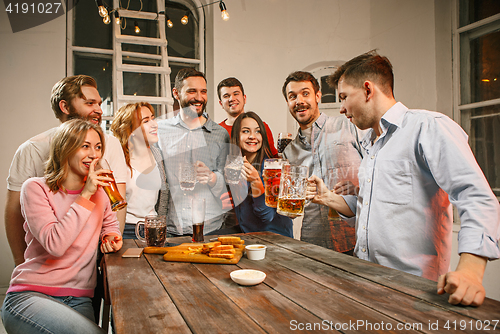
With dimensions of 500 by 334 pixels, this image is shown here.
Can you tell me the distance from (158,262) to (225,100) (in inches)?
84.3

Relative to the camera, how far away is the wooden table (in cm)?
89

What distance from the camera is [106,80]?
3248mm

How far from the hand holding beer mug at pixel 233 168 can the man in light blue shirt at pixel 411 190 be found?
1.34 m

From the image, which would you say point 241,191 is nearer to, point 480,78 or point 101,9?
point 101,9

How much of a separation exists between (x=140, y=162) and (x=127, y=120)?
0.47 m

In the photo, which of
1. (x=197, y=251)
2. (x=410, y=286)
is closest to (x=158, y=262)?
(x=197, y=251)

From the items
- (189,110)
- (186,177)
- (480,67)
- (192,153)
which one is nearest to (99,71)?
(189,110)

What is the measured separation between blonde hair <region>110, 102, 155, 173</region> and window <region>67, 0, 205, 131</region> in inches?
2.7

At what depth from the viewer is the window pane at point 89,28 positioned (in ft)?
10.6

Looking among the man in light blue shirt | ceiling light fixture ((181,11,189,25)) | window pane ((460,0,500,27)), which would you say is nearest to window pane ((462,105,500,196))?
window pane ((460,0,500,27))

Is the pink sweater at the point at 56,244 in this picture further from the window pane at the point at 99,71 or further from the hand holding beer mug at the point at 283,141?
the hand holding beer mug at the point at 283,141

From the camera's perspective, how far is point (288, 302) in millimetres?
1050

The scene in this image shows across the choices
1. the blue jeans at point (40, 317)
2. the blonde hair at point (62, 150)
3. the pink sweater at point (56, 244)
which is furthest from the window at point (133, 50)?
the blue jeans at point (40, 317)

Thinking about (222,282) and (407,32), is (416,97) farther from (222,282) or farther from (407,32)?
(222,282)
